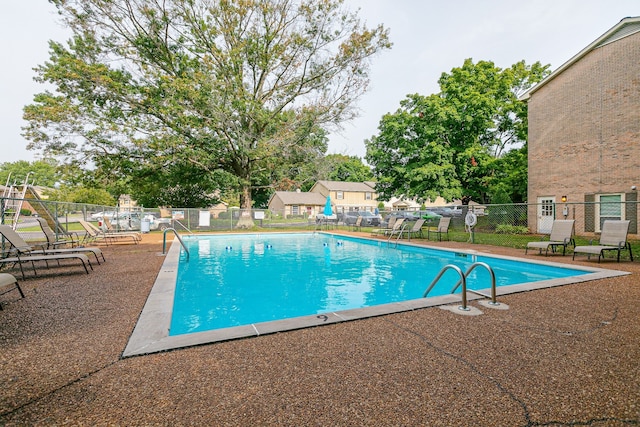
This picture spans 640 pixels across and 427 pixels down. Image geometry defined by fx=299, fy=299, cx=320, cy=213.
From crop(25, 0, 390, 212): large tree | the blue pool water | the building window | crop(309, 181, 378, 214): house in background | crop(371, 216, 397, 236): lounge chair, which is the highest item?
crop(25, 0, 390, 212): large tree

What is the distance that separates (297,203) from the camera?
4403cm

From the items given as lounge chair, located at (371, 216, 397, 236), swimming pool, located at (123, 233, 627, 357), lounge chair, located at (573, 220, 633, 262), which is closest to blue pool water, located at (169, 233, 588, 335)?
swimming pool, located at (123, 233, 627, 357)

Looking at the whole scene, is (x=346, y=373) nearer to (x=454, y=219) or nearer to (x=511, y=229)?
(x=511, y=229)

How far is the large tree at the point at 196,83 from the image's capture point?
17.5 meters

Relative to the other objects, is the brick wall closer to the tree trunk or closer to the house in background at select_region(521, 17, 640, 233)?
the house in background at select_region(521, 17, 640, 233)

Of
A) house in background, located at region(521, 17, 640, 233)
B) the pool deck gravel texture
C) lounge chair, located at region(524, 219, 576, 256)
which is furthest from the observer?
house in background, located at region(521, 17, 640, 233)

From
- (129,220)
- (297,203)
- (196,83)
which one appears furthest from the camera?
(297,203)

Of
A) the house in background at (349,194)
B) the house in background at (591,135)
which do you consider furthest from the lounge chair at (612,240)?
the house in background at (349,194)

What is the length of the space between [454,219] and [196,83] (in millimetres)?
17676

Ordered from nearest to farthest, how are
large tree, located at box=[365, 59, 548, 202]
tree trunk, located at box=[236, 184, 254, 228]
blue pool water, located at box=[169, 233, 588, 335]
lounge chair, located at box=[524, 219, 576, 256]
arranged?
1. blue pool water, located at box=[169, 233, 588, 335]
2. lounge chair, located at box=[524, 219, 576, 256]
3. large tree, located at box=[365, 59, 548, 202]
4. tree trunk, located at box=[236, 184, 254, 228]

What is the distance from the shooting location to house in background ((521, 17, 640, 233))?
12.0 m

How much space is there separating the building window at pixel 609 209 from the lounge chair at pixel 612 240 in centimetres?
524

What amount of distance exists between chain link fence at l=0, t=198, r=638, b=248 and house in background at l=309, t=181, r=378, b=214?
873 inches

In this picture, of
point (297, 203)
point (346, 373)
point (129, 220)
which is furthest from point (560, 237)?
point (297, 203)
